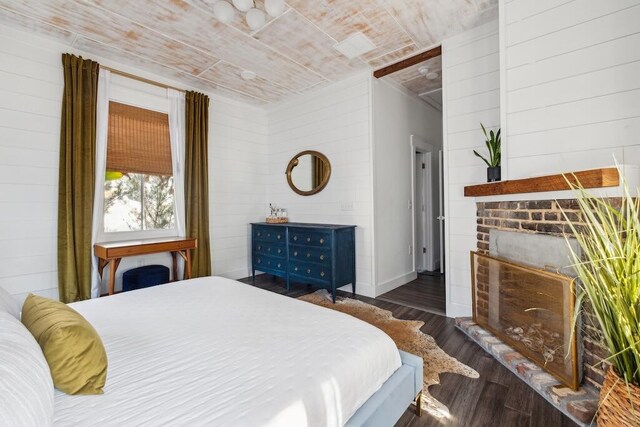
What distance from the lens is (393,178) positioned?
→ 3.99m

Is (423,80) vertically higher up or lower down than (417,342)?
higher up

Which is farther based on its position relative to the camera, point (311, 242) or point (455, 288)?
point (311, 242)

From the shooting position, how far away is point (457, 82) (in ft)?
9.47

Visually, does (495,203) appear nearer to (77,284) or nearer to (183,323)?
(183,323)

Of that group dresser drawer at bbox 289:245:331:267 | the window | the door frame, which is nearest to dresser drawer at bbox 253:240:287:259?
dresser drawer at bbox 289:245:331:267

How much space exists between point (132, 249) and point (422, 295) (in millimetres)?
3393

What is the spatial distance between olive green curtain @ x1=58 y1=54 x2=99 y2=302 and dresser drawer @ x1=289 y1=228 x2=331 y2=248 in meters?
2.22

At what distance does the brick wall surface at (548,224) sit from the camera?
1604mm

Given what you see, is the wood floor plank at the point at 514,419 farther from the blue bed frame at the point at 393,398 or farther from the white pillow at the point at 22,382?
the white pillow at the point at 22,382

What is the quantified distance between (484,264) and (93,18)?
405 centimetres

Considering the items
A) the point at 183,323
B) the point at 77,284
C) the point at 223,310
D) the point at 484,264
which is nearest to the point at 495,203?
the point at 484,264

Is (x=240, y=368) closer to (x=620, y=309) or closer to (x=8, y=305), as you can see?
(x=8, y=305)

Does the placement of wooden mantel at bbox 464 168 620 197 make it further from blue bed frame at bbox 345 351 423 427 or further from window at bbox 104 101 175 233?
window at bbox 104 101 175 233

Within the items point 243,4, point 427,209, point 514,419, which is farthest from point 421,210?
point 243,4
